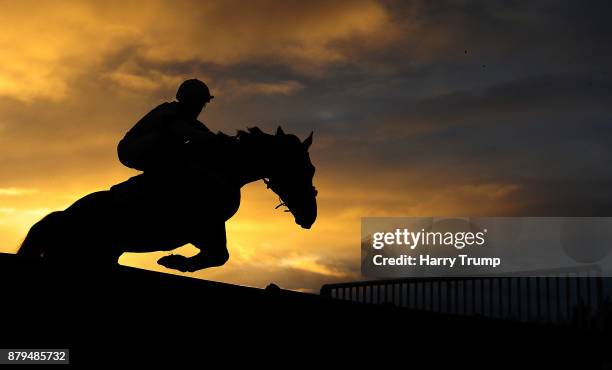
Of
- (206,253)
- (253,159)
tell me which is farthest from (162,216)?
(253,159)

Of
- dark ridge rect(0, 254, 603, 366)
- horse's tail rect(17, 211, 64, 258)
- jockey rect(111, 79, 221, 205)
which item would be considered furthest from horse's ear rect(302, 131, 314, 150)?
horse's tail rect(17, 211, 64, 258)

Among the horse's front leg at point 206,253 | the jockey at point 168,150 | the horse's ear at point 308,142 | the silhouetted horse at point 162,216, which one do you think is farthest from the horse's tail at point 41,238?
the horse's ear at point 308,142

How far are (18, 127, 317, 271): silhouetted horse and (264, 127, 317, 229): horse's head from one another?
27 cm

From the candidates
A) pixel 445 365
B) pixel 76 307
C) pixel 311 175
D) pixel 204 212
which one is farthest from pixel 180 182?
pixel 445 365

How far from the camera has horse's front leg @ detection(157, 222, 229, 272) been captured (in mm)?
7195

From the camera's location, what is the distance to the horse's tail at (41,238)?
749 cm

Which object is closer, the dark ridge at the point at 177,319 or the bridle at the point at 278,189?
the dark ridge at the point at 177,319

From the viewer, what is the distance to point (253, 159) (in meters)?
7.72

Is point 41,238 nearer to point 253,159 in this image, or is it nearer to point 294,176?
point 253,159

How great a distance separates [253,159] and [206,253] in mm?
1114

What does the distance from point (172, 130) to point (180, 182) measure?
569 mm

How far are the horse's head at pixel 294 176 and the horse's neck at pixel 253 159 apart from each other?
0.31ft

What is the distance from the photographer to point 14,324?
5168mm

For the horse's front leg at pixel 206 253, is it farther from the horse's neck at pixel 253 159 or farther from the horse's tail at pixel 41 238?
the horse's tail at pixel 41 238
